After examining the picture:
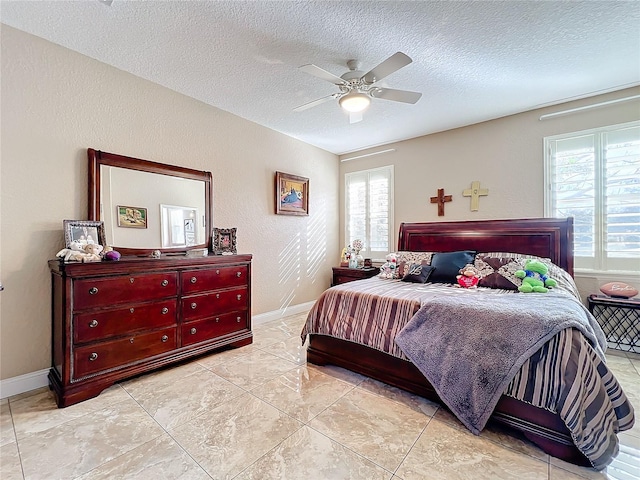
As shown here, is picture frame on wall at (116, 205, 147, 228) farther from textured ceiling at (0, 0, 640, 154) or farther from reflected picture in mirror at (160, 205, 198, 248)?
textured ceiling at (0, 0, 640, 154)

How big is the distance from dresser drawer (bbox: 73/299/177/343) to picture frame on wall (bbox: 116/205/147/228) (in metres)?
0.84

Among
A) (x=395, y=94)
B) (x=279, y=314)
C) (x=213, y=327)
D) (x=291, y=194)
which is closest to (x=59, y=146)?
(x=213, y=327)

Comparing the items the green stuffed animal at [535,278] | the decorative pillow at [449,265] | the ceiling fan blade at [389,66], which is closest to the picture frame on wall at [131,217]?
the ceiling fan blade at [389,66]

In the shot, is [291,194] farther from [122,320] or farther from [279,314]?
[122,320]

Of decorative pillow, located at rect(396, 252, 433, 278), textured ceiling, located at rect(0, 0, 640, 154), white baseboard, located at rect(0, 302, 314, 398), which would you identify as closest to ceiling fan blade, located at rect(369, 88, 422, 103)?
textured ceiling, located at rect(0, 0, 640, 154)

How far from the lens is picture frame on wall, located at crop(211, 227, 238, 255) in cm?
339

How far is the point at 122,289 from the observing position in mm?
2340

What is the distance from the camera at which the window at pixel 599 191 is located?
296cm

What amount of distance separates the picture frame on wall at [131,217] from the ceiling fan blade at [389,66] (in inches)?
96.9

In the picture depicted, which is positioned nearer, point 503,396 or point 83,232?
point 503,396

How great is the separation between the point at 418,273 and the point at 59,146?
3663mm

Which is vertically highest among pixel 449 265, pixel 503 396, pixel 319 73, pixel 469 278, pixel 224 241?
pixel 319 73

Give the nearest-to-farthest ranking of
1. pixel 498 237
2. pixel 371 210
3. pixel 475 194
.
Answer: pixel 498 237 < pixel 475 194 < pixel 371 210

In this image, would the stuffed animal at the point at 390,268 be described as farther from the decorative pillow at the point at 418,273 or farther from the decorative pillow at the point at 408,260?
the decorative pillow at the point at 418,273
